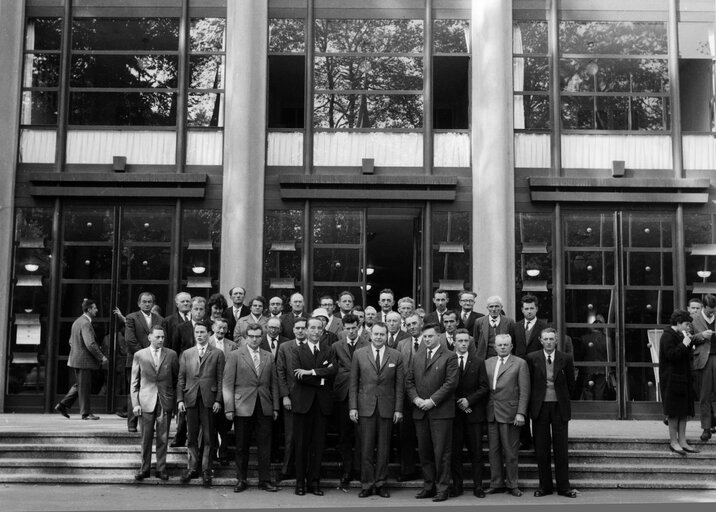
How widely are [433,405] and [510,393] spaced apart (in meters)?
1.08

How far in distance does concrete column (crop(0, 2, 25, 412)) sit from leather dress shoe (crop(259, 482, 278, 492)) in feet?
23.1

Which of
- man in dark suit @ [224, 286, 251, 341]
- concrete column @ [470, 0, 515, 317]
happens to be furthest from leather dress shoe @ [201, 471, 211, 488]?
concrete column @ [470, 0, 515, 317]

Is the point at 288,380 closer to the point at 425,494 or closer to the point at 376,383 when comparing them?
the point at 376,383

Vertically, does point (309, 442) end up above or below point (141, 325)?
below

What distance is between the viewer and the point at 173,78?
58.7 ft

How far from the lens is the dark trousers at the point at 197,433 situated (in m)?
12.2

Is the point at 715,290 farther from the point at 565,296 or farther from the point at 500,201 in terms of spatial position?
the point at 500,201

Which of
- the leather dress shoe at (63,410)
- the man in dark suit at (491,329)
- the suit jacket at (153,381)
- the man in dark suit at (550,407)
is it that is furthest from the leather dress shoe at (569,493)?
the leather dress shoe at (63,410)

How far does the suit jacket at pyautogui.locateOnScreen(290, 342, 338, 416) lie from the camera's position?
12242 millimetres

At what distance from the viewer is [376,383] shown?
1218cm

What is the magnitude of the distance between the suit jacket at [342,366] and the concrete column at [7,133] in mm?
7475

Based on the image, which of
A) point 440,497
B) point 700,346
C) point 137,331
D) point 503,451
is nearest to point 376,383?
point 440,497

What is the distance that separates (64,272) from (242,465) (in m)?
6.95

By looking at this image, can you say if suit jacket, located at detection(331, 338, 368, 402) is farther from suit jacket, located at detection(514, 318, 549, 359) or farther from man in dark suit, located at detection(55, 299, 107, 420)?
man in dark suit, located at detection(55, 299, 107, 420)
